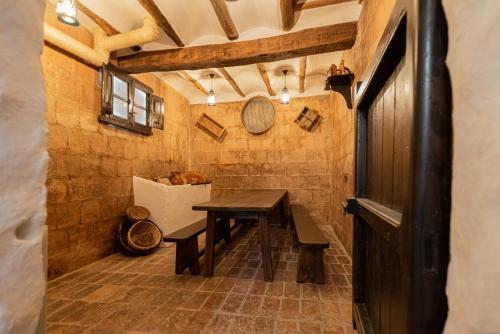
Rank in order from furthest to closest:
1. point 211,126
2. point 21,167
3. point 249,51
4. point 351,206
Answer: point 211,126 < point 249,51 < point 351,206 < point 21,167

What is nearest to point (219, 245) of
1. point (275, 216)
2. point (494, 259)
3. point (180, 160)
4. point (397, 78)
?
point (275, 216)

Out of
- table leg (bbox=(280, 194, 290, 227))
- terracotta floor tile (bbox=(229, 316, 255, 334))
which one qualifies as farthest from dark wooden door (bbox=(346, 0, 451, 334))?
table leg (bbox=(280, 194, 290, 227))

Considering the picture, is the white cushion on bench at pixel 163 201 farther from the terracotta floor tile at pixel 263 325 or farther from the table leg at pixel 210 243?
the terracotta floor tile at pixel 263 325

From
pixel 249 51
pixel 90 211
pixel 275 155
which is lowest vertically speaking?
pixel 90 211

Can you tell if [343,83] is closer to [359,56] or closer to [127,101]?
[359,56]

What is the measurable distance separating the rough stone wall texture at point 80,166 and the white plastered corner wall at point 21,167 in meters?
2.49

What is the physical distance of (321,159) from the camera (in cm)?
505

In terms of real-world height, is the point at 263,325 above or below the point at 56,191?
below

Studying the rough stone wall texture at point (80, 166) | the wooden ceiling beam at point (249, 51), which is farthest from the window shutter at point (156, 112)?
the wooden ceiling beam at point (249, 51)

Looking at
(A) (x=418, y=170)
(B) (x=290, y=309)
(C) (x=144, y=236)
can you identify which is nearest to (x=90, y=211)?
(C) (x=144, y=236)

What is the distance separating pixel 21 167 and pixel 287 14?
284 cm

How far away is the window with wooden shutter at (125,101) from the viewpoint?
3145mm

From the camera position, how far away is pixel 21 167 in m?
0.51

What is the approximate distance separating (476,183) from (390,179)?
0.65m
